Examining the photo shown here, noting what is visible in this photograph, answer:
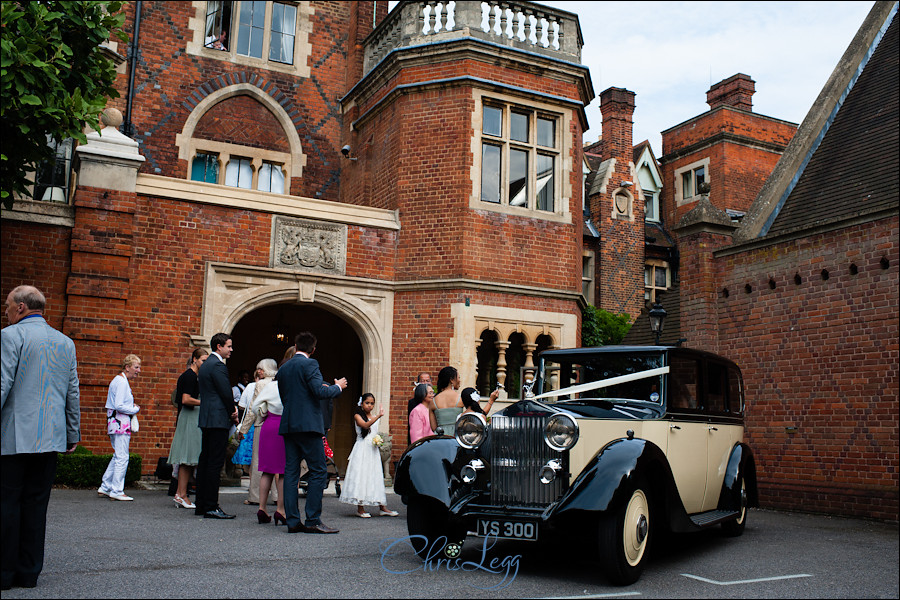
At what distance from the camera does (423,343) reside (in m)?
13.2

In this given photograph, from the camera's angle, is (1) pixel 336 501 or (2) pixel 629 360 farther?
(1) pixel 336 501

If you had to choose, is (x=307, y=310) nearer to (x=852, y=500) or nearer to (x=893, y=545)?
(x=852, y=500)

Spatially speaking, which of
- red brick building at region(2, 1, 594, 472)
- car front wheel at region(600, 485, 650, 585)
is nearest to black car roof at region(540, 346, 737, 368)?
car front wheel at region(600, 485, 650, 585)

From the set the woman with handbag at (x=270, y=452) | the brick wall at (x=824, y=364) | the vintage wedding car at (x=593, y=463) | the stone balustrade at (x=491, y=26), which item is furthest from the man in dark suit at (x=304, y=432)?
the stone balustrade at (x=491, y=26)

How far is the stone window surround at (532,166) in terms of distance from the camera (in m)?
13.6

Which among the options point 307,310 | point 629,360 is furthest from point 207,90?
point 629,360

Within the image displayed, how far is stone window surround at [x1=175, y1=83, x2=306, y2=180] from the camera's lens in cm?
1519

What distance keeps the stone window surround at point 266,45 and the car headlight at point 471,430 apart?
40.1ft

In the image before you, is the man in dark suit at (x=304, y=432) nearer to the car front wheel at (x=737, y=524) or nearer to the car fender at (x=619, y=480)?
the car fender at (x=619, y=480)

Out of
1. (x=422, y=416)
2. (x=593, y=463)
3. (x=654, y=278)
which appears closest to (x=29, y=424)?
(x=593, y=463)

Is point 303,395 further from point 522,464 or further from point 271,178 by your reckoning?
point 271,178

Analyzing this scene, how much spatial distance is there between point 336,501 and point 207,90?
9.16 m

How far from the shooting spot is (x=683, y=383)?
672cm

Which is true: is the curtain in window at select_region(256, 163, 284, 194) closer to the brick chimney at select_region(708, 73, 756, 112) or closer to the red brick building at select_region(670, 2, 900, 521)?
the red brick building at select_region(670, 2, 900, 521)
